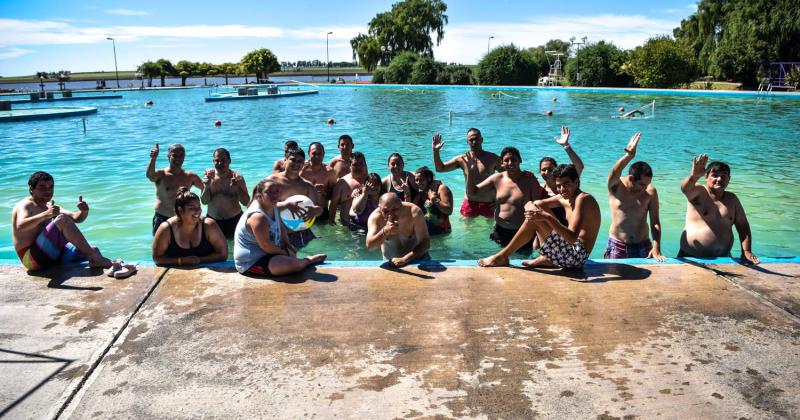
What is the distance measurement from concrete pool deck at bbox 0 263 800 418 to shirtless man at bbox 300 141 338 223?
9.13 ft

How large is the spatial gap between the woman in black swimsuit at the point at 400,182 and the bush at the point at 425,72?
142 ft

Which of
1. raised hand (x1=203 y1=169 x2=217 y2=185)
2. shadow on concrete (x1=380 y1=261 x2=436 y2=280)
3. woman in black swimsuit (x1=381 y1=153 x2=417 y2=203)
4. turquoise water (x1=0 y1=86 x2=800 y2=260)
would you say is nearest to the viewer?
shadow on concrete (x1=380 y1=261 x2=436 y2=280)

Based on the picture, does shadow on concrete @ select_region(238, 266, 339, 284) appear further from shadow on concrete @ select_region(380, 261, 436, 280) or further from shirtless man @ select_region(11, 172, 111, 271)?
shirtless man @ select_region(11, 172, 111, 271)

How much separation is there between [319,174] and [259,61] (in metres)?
58.3

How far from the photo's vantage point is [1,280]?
4.48m

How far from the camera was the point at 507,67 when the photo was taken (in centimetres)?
4469

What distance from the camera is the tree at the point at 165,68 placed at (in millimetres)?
58219

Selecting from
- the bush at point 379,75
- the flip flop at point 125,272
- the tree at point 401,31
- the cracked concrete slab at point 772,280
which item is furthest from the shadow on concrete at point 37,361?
the tree at point 401,31

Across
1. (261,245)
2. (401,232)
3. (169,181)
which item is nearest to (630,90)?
(169,181)

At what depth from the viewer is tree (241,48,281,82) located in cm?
6153

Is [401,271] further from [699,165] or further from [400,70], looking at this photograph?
[400,70]

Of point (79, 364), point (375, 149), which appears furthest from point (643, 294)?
point (375, 149)

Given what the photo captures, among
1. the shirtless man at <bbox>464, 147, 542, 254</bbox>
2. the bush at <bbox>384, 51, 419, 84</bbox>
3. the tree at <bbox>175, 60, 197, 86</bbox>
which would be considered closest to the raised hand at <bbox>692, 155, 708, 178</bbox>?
the shirtless man at <bbox>464, 147, 542, 254</bbox>

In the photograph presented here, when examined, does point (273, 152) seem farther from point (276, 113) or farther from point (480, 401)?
point (480, 401)
